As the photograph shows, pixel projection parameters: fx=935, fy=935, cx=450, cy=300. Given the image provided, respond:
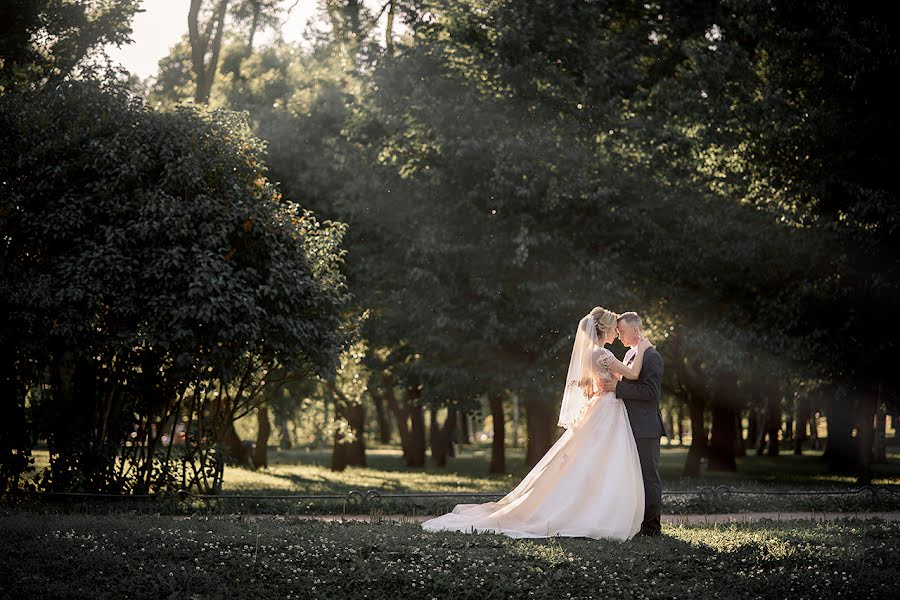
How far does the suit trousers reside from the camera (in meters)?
11.3

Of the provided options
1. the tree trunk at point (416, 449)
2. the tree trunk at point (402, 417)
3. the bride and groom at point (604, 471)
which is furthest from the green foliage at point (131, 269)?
Answer: the tree trunk at point (416, 449)

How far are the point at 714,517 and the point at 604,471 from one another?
408cm

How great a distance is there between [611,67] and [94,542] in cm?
1887

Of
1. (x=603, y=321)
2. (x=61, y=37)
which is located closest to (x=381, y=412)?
(x=61, y=37)

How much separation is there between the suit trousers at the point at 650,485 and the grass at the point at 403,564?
1.28ft

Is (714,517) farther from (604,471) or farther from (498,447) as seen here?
(498,447)

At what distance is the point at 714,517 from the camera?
14.4 metres

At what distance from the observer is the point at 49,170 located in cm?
1512

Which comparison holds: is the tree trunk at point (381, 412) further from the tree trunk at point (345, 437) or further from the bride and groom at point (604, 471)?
the bride and groom at point (604, 471)

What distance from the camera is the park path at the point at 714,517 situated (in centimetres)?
1325

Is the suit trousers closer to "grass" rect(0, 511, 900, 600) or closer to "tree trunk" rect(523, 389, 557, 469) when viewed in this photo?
"grass" rect(0, 511, 900, 600)

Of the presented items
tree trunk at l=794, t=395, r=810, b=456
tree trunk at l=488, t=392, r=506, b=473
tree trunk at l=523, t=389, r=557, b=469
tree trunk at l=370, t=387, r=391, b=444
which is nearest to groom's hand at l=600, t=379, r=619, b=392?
tree trunk at l=523, t=389, r=557, b=469

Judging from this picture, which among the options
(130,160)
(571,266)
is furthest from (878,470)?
(130,160)

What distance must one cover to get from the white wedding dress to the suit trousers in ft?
0.40
